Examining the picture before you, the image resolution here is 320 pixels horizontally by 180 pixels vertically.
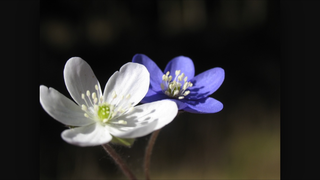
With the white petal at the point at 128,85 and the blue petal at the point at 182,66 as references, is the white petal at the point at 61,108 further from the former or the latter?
the blue petal at the point at 182,66

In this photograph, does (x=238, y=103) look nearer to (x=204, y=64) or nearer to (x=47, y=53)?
(x=204, y=64)

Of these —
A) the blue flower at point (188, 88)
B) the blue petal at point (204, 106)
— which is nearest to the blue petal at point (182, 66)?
the blue flower at point (188, 88)

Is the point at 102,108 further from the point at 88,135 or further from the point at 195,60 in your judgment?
the point at 195,60

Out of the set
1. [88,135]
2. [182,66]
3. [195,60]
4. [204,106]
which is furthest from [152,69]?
[195,60]

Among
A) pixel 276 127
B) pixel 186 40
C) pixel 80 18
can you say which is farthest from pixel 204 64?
pixel 80 18

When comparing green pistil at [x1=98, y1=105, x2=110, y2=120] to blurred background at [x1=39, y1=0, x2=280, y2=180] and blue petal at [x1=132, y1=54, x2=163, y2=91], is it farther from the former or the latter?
blurred background at [x1=39, y1=0, x2=280, y2=180]

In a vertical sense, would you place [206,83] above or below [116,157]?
above
